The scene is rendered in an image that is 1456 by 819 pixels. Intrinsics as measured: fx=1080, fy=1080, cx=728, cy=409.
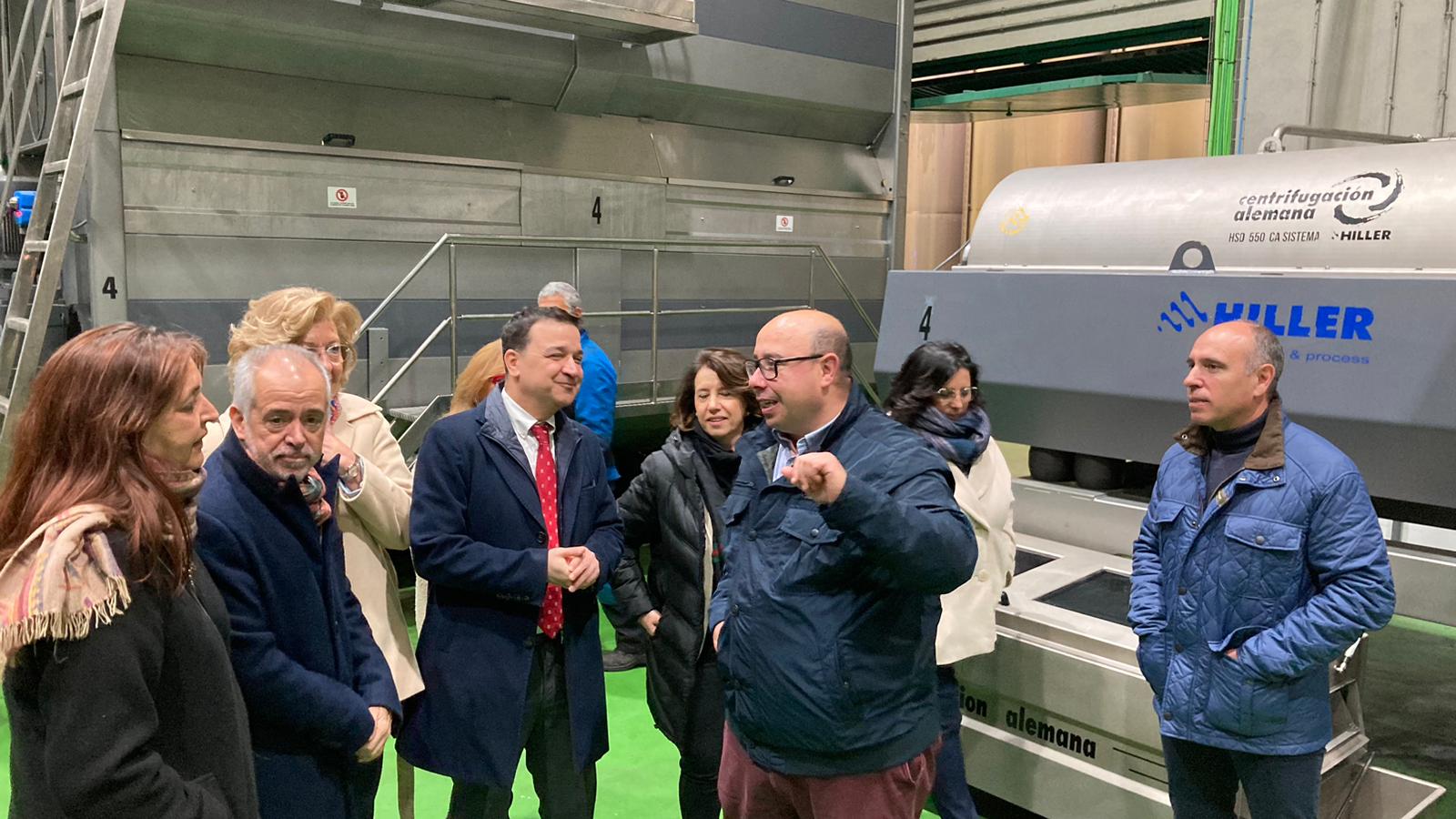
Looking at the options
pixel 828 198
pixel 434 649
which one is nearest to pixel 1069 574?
pixel 434 649

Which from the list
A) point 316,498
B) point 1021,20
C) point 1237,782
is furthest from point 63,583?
point 1021,20

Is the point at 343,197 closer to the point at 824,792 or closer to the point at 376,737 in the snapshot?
the point at 376,737

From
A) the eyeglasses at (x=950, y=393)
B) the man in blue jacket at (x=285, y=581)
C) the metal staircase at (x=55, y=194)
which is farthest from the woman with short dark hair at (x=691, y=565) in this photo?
the metal staircase at (x=55, y=194)

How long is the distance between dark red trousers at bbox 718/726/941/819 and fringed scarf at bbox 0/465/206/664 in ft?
4.49

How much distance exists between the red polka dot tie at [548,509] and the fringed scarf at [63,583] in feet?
4.30

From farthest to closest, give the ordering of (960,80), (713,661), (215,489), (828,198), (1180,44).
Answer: (960,80)
(1180,44)
(828,198)
(713,661)
(215,489)

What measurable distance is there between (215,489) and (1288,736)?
242cm

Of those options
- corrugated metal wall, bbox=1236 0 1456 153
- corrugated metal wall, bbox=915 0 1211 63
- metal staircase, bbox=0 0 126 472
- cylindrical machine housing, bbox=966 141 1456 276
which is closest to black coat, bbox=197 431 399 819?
metal staircase, bbox=0 0 126 472

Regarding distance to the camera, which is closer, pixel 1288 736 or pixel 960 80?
pixel 1288 736

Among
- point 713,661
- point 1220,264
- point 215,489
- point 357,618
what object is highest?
point 1220,264

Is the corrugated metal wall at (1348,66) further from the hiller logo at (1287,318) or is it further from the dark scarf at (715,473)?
the dark scarf at (715,473)

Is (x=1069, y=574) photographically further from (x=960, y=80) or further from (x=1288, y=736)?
(x=960, y=80)

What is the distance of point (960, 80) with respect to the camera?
9.79 metres

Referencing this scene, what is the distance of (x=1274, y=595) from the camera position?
256 cm
